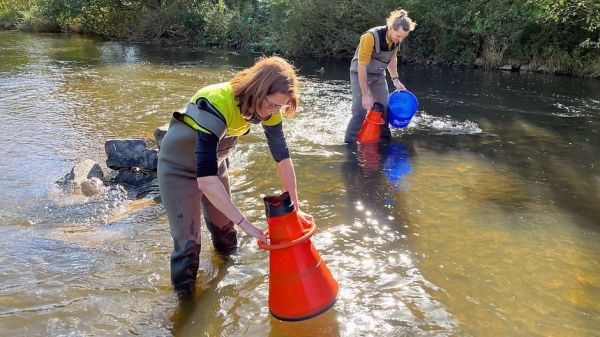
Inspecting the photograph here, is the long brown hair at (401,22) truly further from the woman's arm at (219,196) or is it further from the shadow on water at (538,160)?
the woman's arm at (219,196)

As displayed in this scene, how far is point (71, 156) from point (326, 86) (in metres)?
6.43

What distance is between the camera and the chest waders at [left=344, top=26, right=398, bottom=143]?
609 centimetres

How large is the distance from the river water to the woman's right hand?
64 cm

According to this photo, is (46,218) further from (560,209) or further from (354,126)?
(560,209)

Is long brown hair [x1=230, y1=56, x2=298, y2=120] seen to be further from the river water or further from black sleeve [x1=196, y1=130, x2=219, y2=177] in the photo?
the river water

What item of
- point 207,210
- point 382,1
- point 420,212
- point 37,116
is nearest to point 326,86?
point 382,1

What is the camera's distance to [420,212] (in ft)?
15.3

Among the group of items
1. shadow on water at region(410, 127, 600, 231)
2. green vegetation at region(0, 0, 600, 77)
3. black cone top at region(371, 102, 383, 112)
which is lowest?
shadow on water at region(410, 127, 600, 231)

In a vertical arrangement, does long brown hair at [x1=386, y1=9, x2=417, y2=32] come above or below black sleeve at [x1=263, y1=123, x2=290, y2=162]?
above

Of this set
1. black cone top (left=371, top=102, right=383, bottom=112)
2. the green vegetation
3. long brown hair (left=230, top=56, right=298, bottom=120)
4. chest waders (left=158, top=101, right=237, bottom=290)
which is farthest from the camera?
the green vegetation

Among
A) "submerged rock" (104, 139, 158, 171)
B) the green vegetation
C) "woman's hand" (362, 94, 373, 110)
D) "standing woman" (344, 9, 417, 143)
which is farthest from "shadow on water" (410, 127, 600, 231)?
the green vegetation

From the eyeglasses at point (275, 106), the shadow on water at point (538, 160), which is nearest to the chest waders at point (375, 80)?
the shadow on water at point (538, 160)

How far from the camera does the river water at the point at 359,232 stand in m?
3.11

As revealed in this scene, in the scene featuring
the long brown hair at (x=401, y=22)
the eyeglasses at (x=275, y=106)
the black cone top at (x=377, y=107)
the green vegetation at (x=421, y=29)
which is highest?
the green vegetation at (x=421, y=29)
